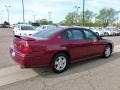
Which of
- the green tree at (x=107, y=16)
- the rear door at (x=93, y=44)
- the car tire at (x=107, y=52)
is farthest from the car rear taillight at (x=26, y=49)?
the green tree at (x=107, y=16)

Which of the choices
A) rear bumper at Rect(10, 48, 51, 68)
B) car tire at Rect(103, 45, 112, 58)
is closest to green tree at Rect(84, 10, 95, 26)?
car tire at Rect(103, 45, 112, 58)

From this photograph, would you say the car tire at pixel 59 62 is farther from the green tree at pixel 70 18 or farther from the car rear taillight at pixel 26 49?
the green tree at pixel 70 18

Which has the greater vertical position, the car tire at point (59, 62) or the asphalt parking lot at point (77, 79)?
the car tire at point (59, 62)

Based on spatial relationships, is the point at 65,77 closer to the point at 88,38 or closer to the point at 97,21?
the point at 88,38

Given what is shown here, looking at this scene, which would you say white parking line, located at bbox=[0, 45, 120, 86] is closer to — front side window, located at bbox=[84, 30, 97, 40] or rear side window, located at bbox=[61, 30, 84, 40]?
rear side window, located at bbox=[61, 30, 84, 40]

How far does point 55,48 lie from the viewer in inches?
242

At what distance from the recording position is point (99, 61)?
7.95 m

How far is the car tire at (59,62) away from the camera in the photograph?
20.5 feet

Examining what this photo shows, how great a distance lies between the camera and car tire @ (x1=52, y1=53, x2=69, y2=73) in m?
6.24

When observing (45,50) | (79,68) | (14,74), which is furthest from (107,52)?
(14,74)

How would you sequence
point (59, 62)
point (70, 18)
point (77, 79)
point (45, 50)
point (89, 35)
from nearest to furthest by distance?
point (77, 79) → point (45, 50) → point (59, 62) → point (89, 35) → point (70, 18)

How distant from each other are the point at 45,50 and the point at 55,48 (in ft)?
1.27

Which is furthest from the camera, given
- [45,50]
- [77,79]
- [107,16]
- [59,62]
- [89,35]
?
[107,16]

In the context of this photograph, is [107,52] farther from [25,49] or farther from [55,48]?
[25,49]
